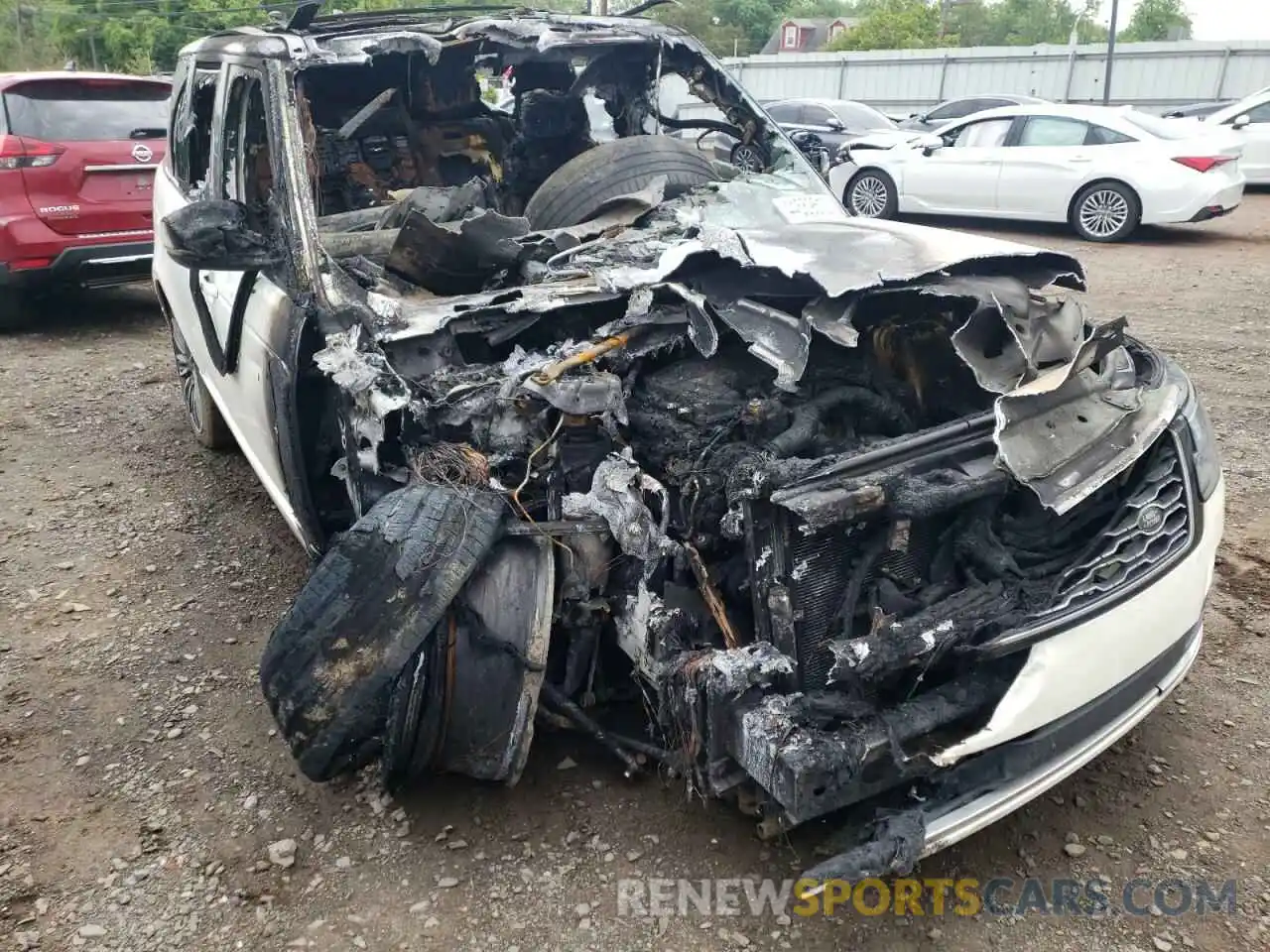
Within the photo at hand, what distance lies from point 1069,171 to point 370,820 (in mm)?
9567

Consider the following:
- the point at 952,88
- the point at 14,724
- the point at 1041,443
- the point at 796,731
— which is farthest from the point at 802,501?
the point at 952,88

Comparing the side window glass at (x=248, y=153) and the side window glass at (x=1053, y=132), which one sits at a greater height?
the side window glass at (x=248, y=153)

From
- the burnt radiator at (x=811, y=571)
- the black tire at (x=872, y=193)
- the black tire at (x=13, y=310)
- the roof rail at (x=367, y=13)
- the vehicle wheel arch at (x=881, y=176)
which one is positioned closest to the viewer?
the burnt radiator at (x=811, y=571)

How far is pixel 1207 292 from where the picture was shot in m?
7.69

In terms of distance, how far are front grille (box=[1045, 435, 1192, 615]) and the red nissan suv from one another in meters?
6.18

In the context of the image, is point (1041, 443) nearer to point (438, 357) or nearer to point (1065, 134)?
point (438, 357)

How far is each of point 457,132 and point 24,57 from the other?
96.7ft

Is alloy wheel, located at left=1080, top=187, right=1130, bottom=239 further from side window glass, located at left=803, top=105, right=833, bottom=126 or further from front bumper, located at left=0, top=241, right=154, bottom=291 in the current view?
front bumper, located at left=0, top=241, right=154, bottom=291

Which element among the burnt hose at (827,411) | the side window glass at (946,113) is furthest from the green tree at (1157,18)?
the burnt hose at (827,411)

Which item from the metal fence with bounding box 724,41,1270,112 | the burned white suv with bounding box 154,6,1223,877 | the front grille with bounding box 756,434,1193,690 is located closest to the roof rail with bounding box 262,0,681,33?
the burned white suv with bounding box 154,6,1223,877

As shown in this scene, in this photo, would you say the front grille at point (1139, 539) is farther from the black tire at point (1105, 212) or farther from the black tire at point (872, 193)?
the black tire at point (872, 193)

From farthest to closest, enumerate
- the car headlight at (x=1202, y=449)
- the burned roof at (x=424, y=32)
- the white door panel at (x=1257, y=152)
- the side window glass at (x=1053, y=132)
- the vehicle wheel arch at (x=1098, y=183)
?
the white door panel at (x=1257, y=152) < the side window glass at (x=1053, y=132) < the vehicle wheel arch at (x=1098, y=183) < the burned roof at (x=424, y=32) < the car headlight at (x=1202, y=449)

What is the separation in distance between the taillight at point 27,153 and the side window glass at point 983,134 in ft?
27.9

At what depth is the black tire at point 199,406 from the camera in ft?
15.5
